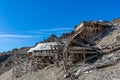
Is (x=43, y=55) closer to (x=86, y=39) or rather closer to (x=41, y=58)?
(x=41, y=58)

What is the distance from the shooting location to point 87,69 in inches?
1294

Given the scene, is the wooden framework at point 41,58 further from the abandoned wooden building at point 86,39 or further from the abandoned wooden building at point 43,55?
the abandoned wooden building at point 86,39

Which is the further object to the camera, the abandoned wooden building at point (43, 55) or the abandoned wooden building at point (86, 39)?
the abandoned wooden building at point (43, 55)

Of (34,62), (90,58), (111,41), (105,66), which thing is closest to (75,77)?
(105,66)

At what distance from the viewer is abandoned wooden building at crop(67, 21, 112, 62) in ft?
127

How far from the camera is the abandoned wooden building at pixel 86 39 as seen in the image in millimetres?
38656

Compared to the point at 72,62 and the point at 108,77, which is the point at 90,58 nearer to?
the point at 72,62

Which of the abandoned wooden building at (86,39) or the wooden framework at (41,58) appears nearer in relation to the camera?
the abandoned wooden building at (86,39)

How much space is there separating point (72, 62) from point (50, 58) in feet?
34.4

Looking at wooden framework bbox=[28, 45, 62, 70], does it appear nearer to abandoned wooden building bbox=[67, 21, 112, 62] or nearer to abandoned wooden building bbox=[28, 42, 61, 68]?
abandoned wooden building bbox=[28, 42, 61, 68]

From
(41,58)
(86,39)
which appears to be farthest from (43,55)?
(86,39)

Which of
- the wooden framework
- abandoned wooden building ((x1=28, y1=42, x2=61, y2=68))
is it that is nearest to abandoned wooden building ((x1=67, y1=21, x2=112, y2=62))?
abandoned wooden building ((x1=28, y1=42, x2=61, y2=68))

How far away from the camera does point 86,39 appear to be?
53.4 metres

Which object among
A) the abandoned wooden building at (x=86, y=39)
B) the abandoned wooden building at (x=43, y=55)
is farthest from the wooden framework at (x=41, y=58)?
the abandoned wooden building at (x=86, y=39)
